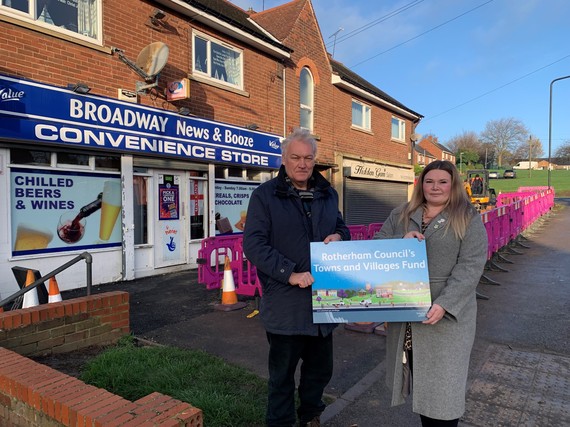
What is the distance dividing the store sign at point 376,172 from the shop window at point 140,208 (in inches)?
306

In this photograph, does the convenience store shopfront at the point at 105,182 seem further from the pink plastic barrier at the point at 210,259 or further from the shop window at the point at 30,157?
the pink plastic barrier at the point at 210,259

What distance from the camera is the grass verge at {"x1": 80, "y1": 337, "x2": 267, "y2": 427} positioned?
112 inches

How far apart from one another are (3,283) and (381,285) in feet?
20.9

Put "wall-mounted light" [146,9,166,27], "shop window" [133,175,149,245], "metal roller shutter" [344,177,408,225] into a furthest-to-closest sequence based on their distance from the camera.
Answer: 1. "metal roller shutter" [344,177,408,225]
2. "shop window" [133,175,149,245]
3. "wall-mounted light" [146,9,166,27]

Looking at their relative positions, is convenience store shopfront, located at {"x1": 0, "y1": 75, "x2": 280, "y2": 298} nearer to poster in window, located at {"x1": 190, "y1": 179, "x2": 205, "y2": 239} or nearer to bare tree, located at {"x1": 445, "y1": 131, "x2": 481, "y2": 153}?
poster in window, located at {"x1": 190, "y1": 179, "x2": 205, "y2": 239}

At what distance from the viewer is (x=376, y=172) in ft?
53.4

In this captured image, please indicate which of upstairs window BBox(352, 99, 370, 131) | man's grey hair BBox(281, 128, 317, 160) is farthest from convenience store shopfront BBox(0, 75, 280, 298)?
upstairs window BBox(352, 99, 370, 131)

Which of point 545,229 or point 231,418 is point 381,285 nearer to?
point 231,418

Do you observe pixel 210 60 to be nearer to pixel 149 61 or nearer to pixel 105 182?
pixel 149 61

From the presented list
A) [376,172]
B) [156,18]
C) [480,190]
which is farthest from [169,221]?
[480,190]

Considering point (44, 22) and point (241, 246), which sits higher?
point (44, 22)

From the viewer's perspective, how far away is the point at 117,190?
7.81 meters

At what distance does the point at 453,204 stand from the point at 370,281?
64 cm

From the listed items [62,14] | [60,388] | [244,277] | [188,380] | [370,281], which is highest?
[62,14]
